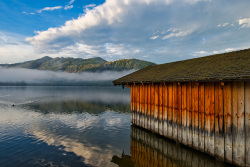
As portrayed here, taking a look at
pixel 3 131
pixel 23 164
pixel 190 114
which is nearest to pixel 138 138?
pixel 190 114

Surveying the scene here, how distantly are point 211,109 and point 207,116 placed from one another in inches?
20.7

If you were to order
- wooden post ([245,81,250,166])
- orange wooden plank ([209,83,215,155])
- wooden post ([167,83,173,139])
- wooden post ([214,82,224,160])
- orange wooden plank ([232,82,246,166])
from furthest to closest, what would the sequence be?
wooden post ([167,83,173,139]) → orange wooden plank ([209,83,215,155]) → wooden post ([214,82,224,160]) → orange wooden plank ([232,82,246,166]) → wooden post ([245,81,250,166])

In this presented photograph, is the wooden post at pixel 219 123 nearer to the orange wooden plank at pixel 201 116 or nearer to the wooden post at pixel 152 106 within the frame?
the orange wooden plank at pixel 201 116

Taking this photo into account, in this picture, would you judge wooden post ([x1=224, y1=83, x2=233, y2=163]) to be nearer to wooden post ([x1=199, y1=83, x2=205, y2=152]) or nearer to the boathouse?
the boathouse

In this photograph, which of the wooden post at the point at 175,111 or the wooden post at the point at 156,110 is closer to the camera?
the wooden post at the point at 175,111

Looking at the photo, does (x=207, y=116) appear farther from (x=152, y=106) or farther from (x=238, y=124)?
(x=152, y=106)

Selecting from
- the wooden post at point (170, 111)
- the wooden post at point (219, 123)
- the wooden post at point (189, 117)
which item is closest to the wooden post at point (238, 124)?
the wooden post at point (219, 123)

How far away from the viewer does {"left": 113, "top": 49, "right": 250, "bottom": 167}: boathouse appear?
23.5 ft

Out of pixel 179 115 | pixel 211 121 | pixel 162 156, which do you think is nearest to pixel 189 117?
pixel 179 115

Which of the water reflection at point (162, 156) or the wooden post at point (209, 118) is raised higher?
the wooden post at point (209, 118)

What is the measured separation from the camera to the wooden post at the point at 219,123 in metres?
7.94

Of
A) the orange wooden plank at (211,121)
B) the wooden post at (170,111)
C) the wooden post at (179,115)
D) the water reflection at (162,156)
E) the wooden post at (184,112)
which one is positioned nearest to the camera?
the orange wooden plank at (211,121)

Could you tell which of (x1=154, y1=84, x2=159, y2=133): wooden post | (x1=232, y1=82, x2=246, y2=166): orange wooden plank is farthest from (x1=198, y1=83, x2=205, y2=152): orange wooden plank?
(x1=154, y1=84, x2=159, y2=133): wooden post

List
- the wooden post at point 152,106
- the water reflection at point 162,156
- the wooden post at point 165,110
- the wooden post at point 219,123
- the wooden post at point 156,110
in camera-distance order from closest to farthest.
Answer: the wooden post at point 219,123, the water reflection at point 162,156, the wooden post at point 165,110, the wooden post at point 156,110, the wooden post at point 152,106
